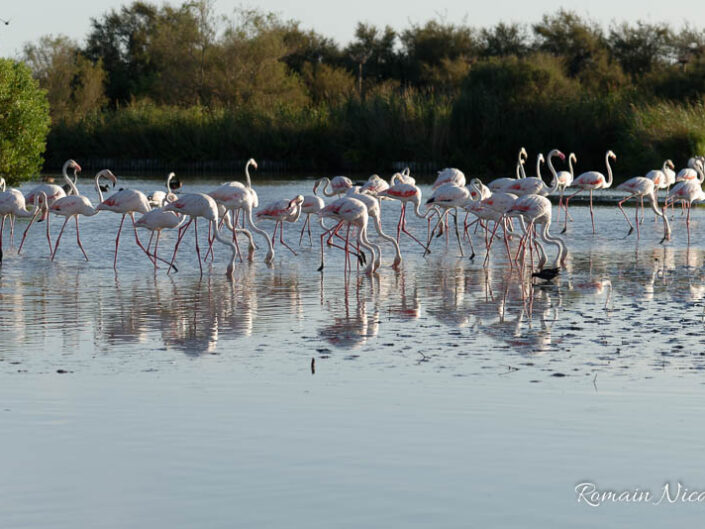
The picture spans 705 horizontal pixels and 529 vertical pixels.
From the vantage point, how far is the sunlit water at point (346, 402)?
4.75 meters

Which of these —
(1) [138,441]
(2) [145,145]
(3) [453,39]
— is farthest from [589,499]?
(3) [453,39]

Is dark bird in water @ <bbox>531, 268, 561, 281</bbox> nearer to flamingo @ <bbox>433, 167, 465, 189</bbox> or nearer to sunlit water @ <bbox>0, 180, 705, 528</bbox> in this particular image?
sunlit water @ <bbox>0, 180, 705, 528</bbox>

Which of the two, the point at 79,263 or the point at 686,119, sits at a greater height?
the point at 686,119

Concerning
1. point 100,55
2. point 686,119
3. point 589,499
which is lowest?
point 589,499

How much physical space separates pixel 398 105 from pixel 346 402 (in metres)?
33.0

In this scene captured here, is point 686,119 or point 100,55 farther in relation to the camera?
point 100,55

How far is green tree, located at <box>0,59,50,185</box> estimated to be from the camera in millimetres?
26141

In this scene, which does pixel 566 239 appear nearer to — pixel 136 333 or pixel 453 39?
pixel 136 333

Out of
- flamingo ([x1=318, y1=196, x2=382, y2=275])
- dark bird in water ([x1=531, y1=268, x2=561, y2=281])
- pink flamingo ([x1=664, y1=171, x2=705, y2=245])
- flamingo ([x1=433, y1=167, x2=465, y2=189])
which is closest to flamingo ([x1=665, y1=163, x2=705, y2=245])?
pink flamingo ([x1=664, y1=171, x2=705, y2=245])

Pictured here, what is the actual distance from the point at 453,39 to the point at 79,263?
56248mm

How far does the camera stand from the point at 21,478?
5.02 metres

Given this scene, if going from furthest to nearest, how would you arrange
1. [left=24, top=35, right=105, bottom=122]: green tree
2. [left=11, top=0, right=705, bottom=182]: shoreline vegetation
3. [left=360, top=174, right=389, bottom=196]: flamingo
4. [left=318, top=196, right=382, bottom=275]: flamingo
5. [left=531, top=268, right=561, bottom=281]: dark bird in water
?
1. [left=24, top=35, right=105, bottom=122]: green tree
2. [left=11, top=0, right=705, bottom=182]: shoreline vegetation
3. [left=360, top=174, right=389, bottom=196]: flamingo
4. [left=318, top=196, right=382, bottom=275]: flamingo
5. [left=531, top=268, right=561, bottom=281]: dark bird in water

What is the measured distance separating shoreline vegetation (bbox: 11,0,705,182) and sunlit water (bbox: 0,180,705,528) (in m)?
21.1

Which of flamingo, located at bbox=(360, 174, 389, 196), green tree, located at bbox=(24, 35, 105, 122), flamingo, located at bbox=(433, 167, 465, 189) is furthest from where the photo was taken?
green tree, located at bbox=(24, 35, 105, 122)
